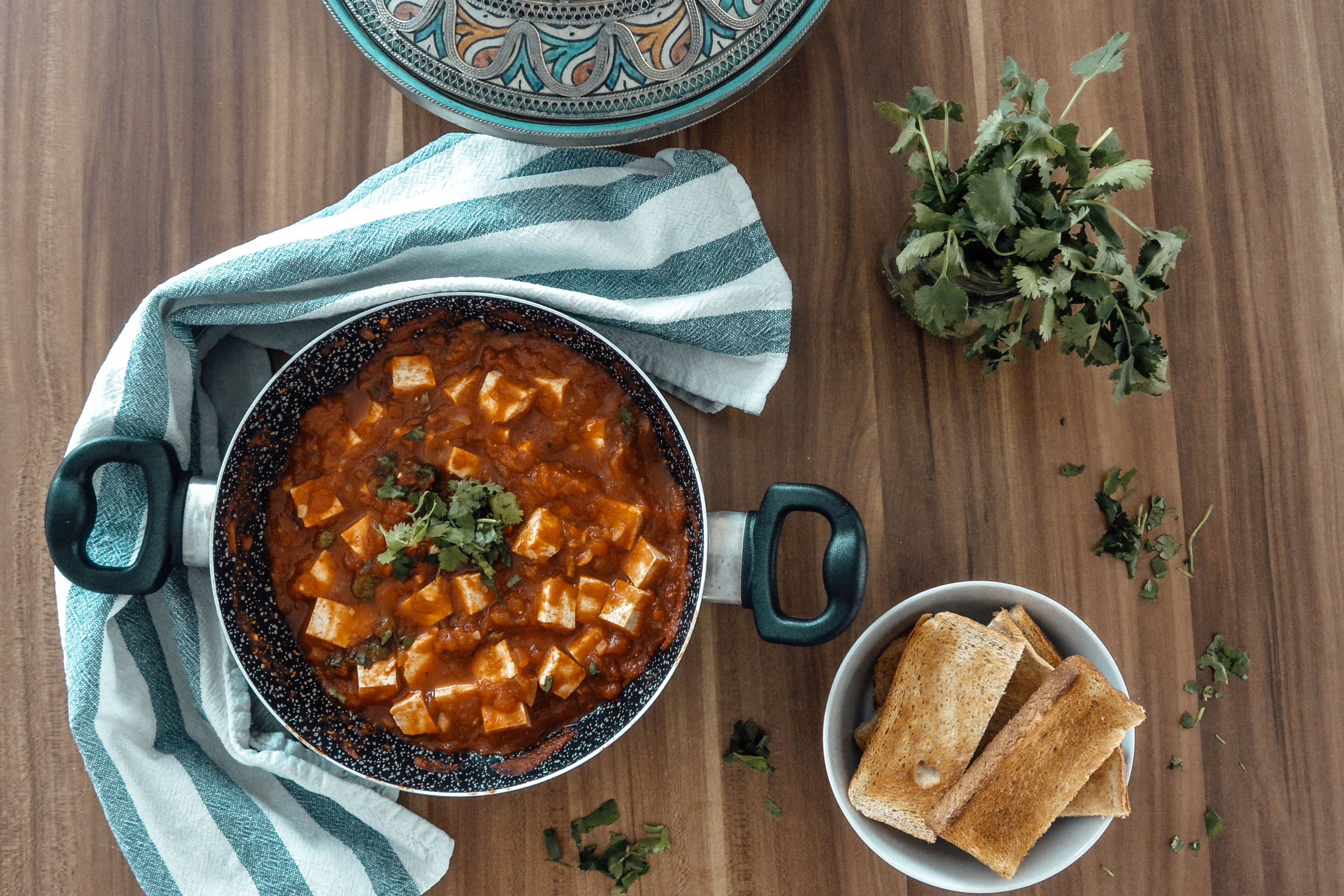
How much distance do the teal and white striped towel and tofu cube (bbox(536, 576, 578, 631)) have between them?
0.44m

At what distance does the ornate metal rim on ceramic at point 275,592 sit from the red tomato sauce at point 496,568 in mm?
28

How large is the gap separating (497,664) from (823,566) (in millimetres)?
594

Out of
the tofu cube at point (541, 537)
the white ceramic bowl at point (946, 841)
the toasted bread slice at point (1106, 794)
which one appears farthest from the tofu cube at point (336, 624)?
the toasted bread slice at point (1106, 794)

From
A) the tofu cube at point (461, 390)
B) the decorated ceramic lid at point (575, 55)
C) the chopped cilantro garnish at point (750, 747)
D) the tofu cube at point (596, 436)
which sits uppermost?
the decorated ceramic lid at point (575, 55)

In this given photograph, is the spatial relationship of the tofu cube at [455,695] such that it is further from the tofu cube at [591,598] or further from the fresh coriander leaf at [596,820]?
the fresh coriander leaf at [596,820]

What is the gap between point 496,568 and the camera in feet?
5.62

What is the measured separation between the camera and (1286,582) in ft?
6.39

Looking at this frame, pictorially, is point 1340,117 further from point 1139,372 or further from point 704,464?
point 704,464

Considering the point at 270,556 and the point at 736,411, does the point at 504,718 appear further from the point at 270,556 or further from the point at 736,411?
the point at 736,411

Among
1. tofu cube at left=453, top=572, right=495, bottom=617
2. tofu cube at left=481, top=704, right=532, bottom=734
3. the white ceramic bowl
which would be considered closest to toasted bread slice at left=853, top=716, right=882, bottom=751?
the white ceramic bowl

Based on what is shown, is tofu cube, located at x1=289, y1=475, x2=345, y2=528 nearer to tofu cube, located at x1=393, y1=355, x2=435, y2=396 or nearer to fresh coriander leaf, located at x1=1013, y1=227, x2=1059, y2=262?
tofu cube, located at x1=393, y1=355, x2=435, y2=396

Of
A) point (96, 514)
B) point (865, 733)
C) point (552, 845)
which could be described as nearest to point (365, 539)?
point (96, 514)

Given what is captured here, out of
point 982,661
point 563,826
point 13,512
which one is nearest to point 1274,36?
point 982,661

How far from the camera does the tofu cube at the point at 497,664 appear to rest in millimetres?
1691
